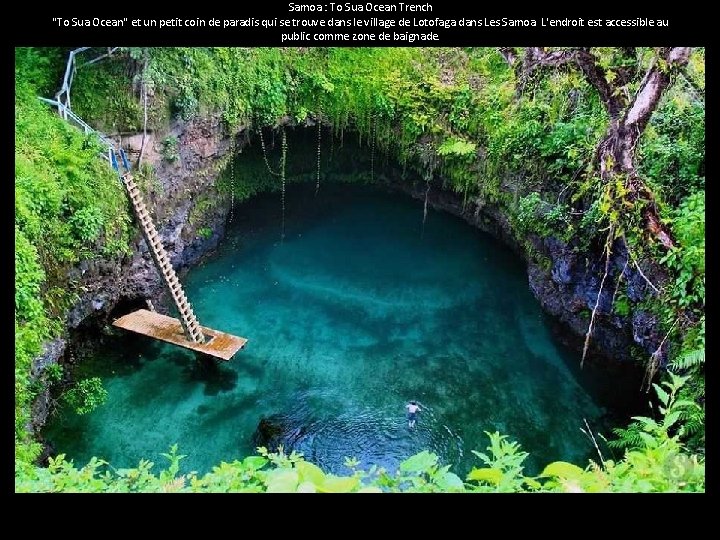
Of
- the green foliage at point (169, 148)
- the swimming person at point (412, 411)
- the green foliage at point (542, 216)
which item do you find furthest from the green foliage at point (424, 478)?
the green foliage at point (169, 148)

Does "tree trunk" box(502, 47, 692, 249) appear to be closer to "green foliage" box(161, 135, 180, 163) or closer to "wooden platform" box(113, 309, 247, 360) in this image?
"wooden platform" box(113, 309, 247, 360)

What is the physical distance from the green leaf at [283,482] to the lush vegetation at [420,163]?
20 mm

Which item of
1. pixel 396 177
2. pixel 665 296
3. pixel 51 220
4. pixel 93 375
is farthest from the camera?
pixel 396 177

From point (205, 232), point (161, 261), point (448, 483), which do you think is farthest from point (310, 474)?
point (205, 232)

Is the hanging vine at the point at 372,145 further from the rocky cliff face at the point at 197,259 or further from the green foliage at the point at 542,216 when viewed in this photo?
the green foliage at the point at 542,216

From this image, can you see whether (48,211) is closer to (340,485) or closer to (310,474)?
(310,474)

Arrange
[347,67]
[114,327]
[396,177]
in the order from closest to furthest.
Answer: [114,327] → [347,67] → [396,177]

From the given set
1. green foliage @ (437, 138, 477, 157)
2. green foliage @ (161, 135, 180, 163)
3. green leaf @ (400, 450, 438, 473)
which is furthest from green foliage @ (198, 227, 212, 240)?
green leaf @ (400, 450, 438, 473)

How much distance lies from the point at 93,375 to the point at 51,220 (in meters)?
3.27

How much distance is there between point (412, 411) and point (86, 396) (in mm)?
6049

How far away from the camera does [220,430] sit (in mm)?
11102

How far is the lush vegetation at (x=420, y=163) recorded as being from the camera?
6008 millimetres
